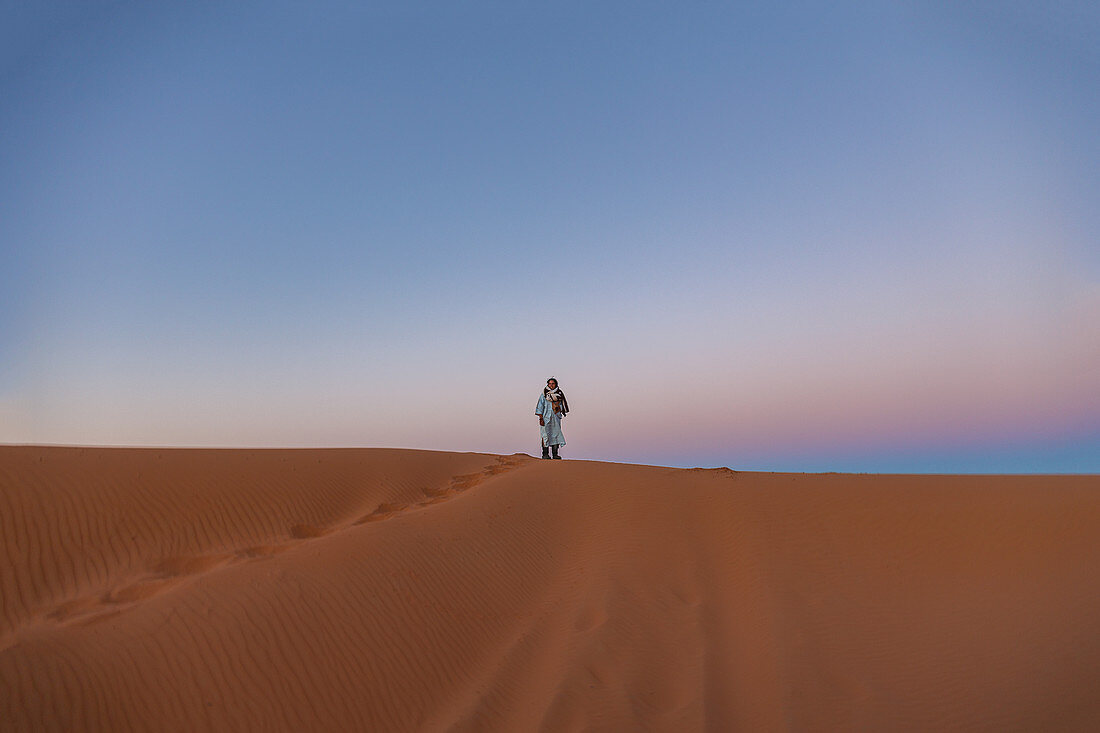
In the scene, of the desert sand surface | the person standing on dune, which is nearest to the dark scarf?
the person standing on dune

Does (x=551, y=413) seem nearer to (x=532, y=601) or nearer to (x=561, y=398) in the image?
(x=561, y=398)

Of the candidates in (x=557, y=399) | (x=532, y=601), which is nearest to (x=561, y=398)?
(x=557, y=399)

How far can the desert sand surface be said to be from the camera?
5477 mm

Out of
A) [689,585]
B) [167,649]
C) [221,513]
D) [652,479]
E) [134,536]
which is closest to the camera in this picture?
[167,649]

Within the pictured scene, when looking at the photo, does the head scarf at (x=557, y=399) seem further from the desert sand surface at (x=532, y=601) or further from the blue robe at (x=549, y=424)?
the desert sand surface at (x=532, y=601)

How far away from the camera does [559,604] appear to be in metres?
7.59

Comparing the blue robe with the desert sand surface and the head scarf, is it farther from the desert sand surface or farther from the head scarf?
the desert sand surface

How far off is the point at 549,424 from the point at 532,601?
9724mm

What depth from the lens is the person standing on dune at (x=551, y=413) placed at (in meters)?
17.2

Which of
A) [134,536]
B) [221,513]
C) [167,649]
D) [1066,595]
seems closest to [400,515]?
[221,513]

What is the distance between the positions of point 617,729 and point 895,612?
13.4ft

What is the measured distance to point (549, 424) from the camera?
17297mm

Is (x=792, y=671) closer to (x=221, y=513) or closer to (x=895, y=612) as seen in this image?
(x=895, y=612)

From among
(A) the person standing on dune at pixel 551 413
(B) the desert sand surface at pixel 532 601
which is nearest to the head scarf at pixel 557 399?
(A) the person standing on dune at pixel 551 413
